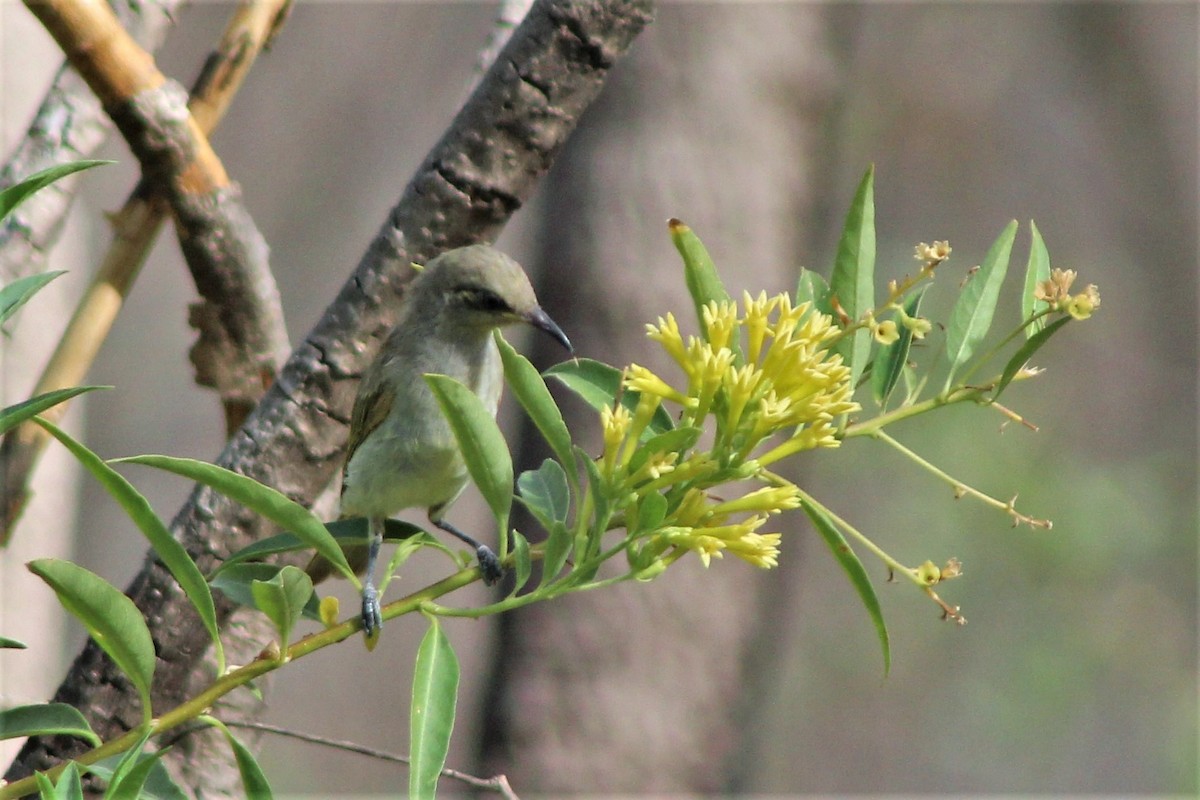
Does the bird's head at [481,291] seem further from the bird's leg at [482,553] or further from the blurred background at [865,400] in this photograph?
the blurred background at [865,400]

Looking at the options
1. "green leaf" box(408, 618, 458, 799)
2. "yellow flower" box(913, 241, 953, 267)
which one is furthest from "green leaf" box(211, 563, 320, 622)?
"yellow flower" box(913, 241, 953, 267)

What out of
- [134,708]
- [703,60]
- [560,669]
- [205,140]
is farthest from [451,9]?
[134,708]

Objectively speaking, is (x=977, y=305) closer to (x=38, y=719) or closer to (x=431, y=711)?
(x=431, y=711)

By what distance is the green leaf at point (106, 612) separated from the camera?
1.28 m

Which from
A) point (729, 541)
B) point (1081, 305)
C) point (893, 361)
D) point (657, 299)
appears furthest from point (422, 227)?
point (657, 299)

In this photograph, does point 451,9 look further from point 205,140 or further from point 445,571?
point 205,140

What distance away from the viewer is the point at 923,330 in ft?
4.66

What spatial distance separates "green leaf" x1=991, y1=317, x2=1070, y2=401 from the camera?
136cm

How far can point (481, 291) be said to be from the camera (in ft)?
7.72

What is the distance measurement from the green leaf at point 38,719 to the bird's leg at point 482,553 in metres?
0.52

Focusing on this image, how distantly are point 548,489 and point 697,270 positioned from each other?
0.33 meters

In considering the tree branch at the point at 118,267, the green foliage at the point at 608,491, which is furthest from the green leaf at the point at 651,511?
the tree branch at the point at 118,267

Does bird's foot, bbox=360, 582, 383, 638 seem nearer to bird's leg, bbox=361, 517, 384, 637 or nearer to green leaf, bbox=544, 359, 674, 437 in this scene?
bird's leg, bbox=361, 517, 384, 637

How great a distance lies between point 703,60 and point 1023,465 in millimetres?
4744
